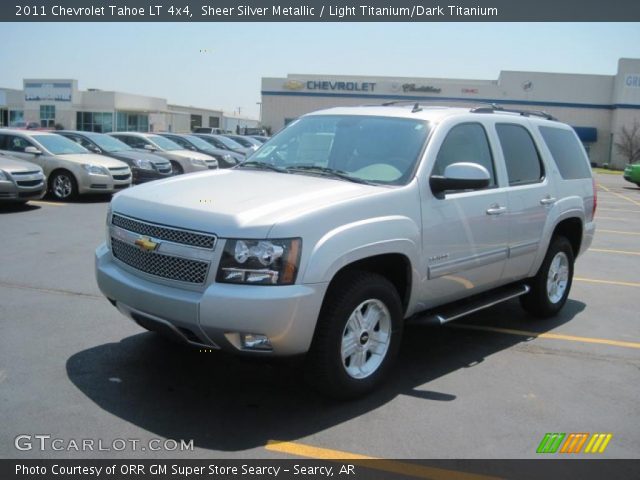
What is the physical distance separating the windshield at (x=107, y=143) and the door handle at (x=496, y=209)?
13879mm

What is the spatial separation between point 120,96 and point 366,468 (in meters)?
59.6

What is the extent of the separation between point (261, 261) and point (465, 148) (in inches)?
93.1

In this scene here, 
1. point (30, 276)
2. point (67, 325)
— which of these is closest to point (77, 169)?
point (30, 276)

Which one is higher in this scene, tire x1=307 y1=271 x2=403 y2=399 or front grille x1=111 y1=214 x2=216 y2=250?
front grille x1=111 y1=214 x2=216 y2=250

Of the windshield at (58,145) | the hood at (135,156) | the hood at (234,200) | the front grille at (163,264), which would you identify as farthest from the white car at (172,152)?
the front grille at (163,264)

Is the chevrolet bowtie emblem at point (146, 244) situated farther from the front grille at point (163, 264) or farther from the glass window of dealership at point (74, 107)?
the glass window of dealership at point (74, 107)

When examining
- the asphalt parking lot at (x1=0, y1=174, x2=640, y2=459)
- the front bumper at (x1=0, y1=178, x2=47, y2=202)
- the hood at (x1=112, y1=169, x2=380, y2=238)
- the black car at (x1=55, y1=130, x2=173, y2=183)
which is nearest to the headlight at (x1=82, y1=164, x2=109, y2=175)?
the front bumper at (x1=0, y1=178, x2=47, y2=202)

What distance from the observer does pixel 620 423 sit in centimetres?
424

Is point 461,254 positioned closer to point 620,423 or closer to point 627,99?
point 620,423

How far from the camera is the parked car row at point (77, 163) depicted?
12836 mm

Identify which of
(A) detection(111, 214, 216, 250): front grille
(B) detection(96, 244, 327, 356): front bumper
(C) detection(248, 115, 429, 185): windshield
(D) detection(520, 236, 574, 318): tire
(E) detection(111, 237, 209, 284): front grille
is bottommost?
(D) detection(520, 236, 574, 318): tire

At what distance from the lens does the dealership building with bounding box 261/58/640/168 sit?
5572 centimetres

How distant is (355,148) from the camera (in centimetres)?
514

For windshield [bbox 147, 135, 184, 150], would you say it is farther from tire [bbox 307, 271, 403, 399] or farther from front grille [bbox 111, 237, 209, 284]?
tire [bbox 307, 271, 403, 399]
